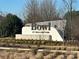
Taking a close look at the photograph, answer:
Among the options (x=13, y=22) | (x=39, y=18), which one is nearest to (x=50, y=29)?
(x=13, y=22)

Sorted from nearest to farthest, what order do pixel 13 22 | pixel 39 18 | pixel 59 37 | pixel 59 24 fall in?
1. pixel 59 37
2. pixel 59 24
3. pixel 13 22
4. pixel 39 18

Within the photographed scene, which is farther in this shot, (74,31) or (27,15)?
(27,15)

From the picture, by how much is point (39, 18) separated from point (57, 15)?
395 cm

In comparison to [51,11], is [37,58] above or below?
below

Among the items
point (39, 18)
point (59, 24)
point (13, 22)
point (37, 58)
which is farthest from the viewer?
point (39, 18)

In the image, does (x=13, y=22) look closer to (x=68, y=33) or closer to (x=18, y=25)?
(x=18, y=25)

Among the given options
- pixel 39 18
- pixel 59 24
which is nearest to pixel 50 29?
pixel 59 24

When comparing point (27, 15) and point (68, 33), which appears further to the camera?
point (27, 15)

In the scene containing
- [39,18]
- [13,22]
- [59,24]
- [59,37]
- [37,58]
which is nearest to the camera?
[37,58]

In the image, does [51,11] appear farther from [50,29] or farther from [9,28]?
[50,29]

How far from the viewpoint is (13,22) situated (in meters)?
50.5

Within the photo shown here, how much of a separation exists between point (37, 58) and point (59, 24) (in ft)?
89.2

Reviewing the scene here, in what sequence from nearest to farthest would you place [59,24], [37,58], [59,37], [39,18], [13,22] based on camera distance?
[37,58], [59,37], [59,24], [13,22], [39,18]

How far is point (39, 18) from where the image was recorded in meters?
63.9
